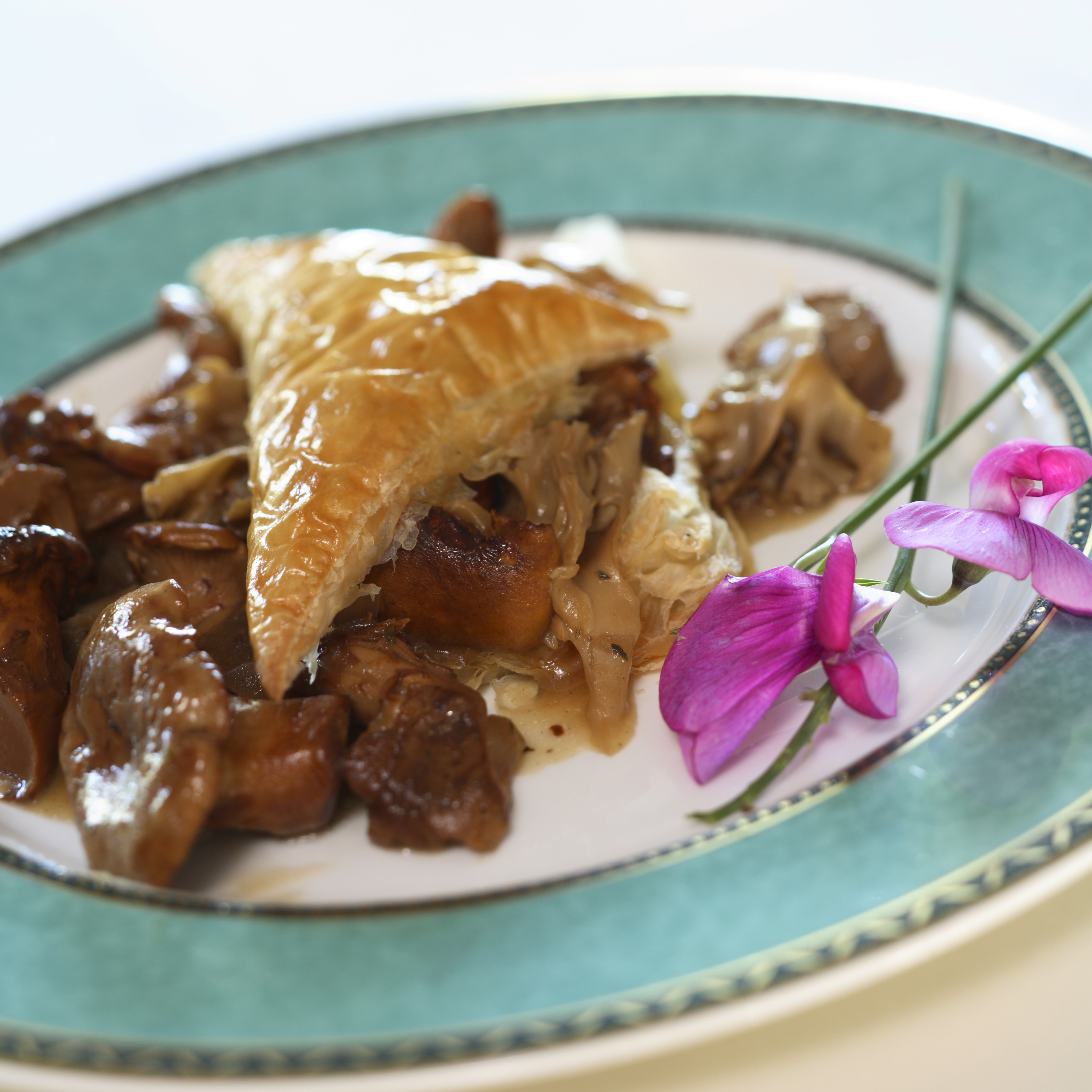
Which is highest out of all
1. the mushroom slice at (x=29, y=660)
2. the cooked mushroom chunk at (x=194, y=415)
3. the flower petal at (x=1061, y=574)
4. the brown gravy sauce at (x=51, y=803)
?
the flower petal at (x=1061, y=574)

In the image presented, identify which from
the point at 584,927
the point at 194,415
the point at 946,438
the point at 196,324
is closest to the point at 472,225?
the point at 196,324

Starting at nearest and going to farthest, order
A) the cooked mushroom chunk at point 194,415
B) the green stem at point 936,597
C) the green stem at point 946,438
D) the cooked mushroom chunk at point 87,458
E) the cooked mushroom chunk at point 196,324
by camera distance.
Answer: the green stem at point 936,597, the green stem at point 946,438, the cooked mushroom chunk at point 87,458, the cooked mushroom chunk at point 194,415, the cooked mushroom chunk at point 196,324

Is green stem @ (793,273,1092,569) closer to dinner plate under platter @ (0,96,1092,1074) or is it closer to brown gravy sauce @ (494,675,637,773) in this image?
dinner plate under platter @ (0,96,1092,1074)

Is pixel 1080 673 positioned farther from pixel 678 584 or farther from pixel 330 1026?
pixel 330 1026

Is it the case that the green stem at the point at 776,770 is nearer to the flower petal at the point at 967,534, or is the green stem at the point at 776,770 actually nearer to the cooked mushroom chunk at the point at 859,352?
the flower petal at the point at 967,534

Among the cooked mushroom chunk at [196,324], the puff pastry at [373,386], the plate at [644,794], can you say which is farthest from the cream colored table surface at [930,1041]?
the cooked mushroom chunk at [196,324]

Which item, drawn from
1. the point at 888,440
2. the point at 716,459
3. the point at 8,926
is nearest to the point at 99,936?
the point at 8,926

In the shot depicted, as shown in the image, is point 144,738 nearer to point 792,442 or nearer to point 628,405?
point 628,405
